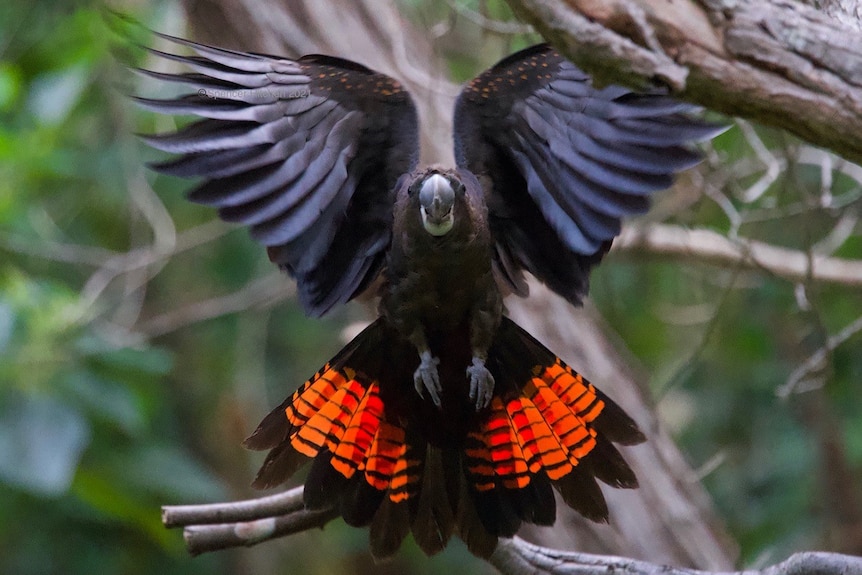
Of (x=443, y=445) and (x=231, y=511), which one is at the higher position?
(x=231, y=511)

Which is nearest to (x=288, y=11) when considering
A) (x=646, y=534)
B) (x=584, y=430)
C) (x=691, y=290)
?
(x=584, y=430)

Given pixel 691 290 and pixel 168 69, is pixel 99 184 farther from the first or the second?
pixel 691 290

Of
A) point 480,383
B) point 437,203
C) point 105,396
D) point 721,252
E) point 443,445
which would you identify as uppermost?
point 437,203

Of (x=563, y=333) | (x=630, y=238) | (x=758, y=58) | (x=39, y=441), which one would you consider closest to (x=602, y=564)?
(x=758, y=58)

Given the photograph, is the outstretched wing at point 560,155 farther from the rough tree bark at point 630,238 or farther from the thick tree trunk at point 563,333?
the thick tree trunk at point 563,333

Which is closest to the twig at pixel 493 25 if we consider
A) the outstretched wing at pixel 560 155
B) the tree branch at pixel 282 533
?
the outstretched wing at pixel 560 155

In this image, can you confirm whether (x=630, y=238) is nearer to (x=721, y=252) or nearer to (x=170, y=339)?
(x=721, y=252)

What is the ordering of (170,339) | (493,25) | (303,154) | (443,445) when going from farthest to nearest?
1. (170,339)
2. (493,25)
3. (443,445)
4. (303,154)
